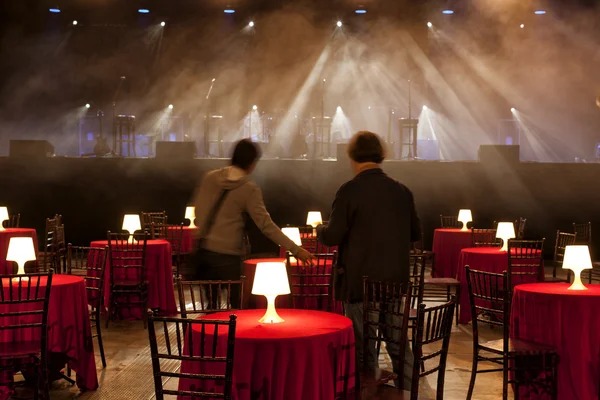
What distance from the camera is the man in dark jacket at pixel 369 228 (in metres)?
3.81

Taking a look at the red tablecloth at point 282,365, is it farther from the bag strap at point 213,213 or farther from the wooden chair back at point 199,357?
the bag strap at point 213,213

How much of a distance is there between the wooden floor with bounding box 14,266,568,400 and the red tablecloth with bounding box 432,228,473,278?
2527mm

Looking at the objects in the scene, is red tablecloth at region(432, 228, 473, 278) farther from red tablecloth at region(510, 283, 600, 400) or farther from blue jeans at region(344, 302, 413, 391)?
blue jeans at region(344, 302, 413, 391)

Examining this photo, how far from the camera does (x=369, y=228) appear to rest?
12.5 ft

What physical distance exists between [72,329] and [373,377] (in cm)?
211

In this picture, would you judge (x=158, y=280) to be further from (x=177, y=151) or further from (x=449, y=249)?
(x=177, y=151)

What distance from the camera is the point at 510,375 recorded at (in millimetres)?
4977

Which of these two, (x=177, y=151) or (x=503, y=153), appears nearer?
(x=503, y=153)

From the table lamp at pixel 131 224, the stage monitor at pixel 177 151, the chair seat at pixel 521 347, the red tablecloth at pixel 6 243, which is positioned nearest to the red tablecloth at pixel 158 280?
the table lamp at pixel 131 224

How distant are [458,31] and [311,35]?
3262mm

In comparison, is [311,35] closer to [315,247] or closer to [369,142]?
→ [315,247]

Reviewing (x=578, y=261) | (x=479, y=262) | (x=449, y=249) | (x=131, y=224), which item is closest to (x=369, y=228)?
(x=578, y=261)

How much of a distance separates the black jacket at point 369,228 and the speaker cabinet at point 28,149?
1044cm

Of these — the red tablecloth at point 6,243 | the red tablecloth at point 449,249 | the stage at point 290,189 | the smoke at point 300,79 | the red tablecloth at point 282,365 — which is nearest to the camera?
the red tablecloth at point 282,365
